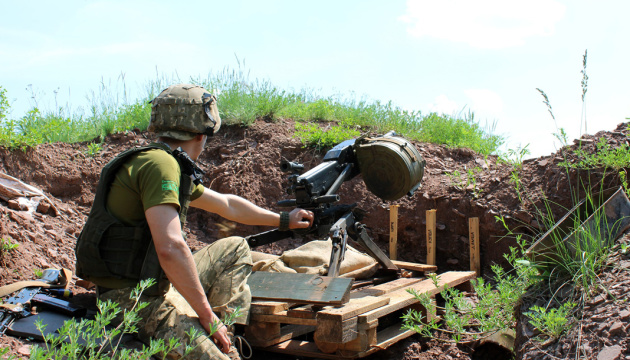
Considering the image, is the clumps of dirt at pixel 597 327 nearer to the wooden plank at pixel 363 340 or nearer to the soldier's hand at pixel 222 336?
the wooden plank at pixel 363 340

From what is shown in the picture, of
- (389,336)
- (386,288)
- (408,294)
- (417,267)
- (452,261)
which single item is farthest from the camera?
(452,261)

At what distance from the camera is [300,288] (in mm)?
3271

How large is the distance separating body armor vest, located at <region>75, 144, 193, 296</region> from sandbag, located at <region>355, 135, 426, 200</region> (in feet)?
6.45

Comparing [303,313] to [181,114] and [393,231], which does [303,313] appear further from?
[393,231]

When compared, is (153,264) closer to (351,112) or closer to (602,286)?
(602,286)

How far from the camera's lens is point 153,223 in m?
2.35

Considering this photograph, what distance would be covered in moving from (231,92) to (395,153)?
4325mm

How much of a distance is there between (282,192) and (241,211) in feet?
8.92

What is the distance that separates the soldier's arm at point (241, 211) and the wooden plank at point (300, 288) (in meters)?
0.37

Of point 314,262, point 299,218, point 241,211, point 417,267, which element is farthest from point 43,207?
point 417,267

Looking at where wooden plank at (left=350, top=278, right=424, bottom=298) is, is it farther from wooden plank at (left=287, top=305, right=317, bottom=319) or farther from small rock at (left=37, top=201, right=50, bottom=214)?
small rock at (left=37, top=201, right=50, bottom=214)

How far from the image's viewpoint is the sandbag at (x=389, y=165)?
4.07 m

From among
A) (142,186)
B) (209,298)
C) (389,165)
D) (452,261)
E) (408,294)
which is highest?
(142,186)

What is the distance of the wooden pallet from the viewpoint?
115 inches
